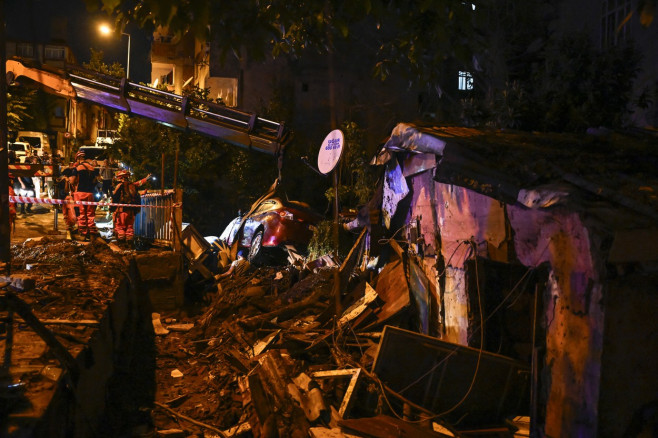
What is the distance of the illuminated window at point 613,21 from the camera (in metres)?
11.6

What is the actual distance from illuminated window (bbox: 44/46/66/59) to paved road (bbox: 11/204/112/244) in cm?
4193

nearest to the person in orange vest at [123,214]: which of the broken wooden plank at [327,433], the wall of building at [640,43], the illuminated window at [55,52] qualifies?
the broken wooden plank at [327,433]

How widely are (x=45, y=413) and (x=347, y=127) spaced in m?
16.7

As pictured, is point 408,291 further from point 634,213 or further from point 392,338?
point 634,213

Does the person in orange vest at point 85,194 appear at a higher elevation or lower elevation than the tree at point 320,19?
lower

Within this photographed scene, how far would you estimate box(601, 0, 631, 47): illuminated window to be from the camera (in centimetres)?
1162

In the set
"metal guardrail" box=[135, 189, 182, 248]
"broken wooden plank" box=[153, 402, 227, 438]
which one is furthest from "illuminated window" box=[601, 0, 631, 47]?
"broken wooden plank" box=[153, 402, 227, 438]

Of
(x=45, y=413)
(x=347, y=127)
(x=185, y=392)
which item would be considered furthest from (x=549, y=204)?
(x=347, y=127)

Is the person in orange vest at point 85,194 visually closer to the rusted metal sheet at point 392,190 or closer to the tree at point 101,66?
the rusted metal sheet at point 392,190

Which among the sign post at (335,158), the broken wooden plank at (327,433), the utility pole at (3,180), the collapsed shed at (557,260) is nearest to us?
the collapsed shed at (557,260)

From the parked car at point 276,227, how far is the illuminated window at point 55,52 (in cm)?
5202

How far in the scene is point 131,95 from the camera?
14672mm

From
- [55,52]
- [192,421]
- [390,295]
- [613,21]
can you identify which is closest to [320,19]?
[390,295]

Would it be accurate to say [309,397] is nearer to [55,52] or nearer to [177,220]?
[177,220]
